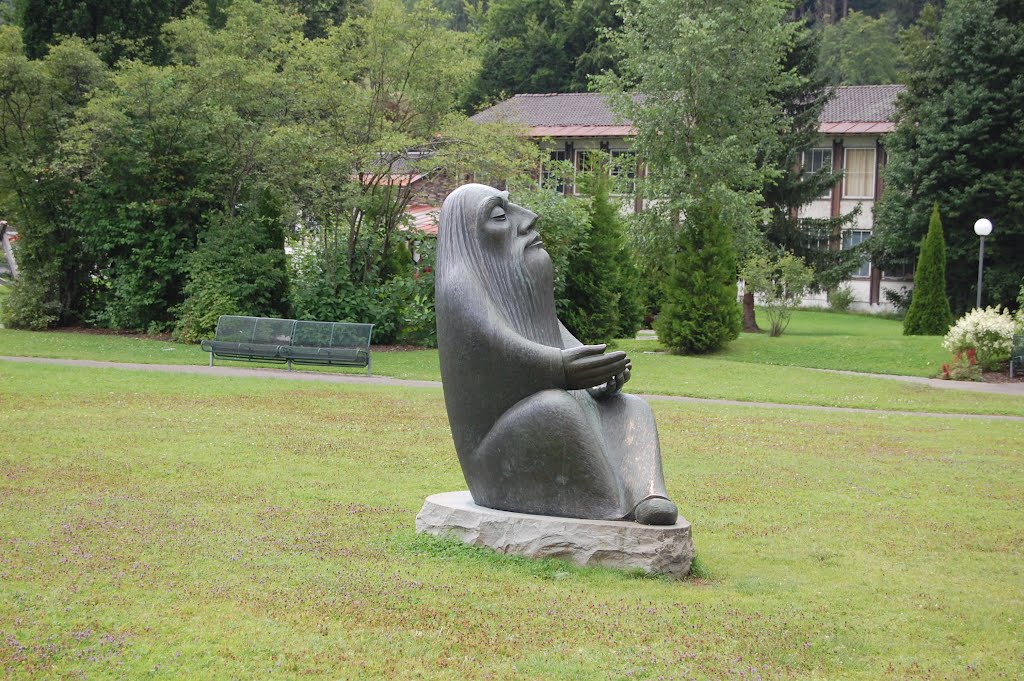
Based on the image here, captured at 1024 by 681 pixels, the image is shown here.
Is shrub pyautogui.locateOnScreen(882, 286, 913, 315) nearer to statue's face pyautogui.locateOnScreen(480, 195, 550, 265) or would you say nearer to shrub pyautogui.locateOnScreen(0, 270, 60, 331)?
shrub pyautogui.locateOnScreen(0, 270, 60, 331)

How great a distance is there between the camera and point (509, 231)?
25.9 ft

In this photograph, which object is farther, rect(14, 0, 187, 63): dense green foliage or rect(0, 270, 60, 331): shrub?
rect(14, 0, 187, 63): dense green foliage

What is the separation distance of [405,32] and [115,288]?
9.75 meters

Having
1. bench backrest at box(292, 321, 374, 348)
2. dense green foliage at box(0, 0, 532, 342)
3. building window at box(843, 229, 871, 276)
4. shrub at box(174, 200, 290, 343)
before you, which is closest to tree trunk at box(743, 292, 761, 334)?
building window at box(843, 229, 871, 276)

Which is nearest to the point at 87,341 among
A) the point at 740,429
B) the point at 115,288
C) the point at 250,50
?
the point at 115,288

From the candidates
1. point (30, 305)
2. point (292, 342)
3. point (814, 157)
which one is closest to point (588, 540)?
point (292, 342)

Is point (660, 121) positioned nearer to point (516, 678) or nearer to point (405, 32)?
point (405, 32)

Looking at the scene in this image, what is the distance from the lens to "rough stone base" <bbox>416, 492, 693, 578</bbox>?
7.31 m

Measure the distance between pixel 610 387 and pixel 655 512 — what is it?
3.61 ft

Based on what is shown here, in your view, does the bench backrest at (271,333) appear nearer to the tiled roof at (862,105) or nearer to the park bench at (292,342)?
the park bench at (292,342)

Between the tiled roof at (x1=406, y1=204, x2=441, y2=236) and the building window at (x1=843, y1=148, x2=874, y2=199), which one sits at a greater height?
the building window at (x1=843, y1=148, x2=874, y2=199)

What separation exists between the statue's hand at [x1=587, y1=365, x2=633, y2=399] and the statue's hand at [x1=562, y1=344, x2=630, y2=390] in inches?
12.1

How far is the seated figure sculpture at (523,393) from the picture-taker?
Answer: 7.46m

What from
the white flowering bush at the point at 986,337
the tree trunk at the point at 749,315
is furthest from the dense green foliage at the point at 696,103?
the white flowering bush at the point at 986,337
